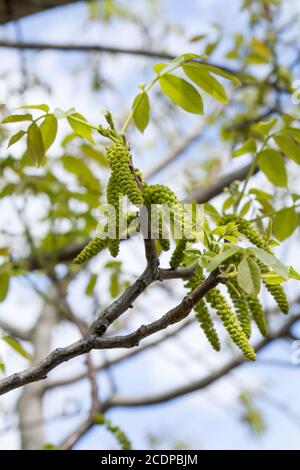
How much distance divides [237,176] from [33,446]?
1511mm

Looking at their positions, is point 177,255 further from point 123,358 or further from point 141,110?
point 123,358

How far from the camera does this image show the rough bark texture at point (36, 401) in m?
2.87

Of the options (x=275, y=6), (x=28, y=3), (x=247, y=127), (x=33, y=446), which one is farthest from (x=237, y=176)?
(x=275, y=6)

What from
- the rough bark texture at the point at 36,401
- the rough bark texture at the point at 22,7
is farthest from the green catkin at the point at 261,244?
the rough bark texture at the point at 22,7

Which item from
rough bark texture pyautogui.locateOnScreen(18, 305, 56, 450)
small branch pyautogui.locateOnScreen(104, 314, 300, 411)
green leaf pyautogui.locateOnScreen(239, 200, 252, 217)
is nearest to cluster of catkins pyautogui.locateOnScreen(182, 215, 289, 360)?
green leaf pyautogui.locateOnScreen(239, 200, 252, 217)

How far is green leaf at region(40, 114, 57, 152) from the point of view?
1277 mm

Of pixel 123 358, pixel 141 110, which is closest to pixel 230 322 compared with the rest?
pixel 141 110

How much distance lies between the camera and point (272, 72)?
10.0 feet

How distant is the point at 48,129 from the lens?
129 centimetres

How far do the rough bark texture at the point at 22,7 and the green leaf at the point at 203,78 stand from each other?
70.3 inches

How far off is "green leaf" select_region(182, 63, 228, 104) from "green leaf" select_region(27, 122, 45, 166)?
0.32 meters

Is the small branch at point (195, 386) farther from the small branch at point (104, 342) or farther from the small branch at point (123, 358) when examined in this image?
the small branch at point (104, 342)

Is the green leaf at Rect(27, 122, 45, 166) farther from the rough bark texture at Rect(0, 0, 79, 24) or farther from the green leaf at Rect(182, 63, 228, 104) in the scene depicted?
the rough bark texture at Rect(0, 0, 79, 24)

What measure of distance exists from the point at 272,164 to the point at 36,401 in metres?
2.29
